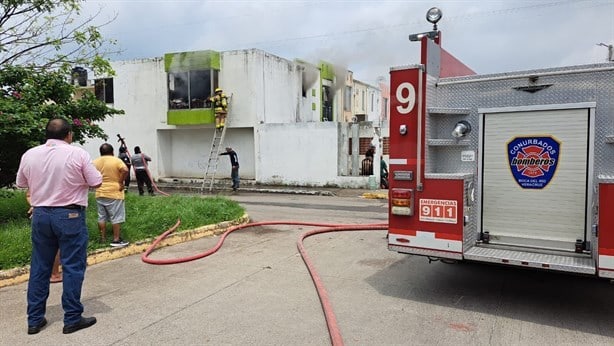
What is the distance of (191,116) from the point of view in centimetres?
2116

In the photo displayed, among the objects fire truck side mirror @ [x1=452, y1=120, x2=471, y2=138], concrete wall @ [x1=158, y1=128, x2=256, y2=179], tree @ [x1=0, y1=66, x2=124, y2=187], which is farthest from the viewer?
concrete wall @ [x1=158, y1=128, x2=256, y2=179]

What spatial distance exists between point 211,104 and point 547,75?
17729mm

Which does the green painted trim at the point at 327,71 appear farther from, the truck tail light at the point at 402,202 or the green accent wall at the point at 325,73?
the truck tail light at the point at 402,202

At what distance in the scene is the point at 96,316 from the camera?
14.5 feet

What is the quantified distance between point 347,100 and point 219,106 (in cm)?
1234

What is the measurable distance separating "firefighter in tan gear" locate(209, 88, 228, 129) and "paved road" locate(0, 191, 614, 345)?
13.7 m

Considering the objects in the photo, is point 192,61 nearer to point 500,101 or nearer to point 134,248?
point 134,248

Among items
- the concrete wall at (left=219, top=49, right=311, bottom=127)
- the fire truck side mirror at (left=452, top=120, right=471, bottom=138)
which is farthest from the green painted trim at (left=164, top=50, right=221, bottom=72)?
the fire truck side mirror at (left=452, top=120, right=471, bottom=138)

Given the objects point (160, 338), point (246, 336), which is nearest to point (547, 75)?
point (246, 336)

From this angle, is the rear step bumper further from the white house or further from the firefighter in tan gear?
the firefighter in tan gear

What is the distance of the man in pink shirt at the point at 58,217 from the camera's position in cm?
395

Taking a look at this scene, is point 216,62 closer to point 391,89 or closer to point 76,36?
point 76,36

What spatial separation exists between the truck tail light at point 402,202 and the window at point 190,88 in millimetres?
17206

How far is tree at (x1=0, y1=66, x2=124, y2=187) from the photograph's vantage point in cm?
704
